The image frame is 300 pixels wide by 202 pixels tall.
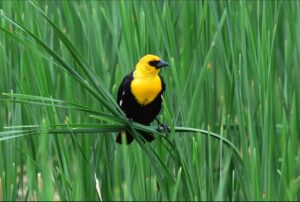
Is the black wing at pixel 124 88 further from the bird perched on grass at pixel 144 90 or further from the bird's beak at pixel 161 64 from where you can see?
the bird's beak at pixel 161 64

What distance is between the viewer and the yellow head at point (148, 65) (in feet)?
8.79

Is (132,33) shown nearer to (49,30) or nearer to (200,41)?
(200,41)

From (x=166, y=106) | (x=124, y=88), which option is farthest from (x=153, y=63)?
(x=166, y=106)

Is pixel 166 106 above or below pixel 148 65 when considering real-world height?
below

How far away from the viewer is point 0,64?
2451mm

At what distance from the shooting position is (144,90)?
278 cm

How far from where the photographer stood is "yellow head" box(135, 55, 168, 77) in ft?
8.79

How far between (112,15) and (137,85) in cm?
48

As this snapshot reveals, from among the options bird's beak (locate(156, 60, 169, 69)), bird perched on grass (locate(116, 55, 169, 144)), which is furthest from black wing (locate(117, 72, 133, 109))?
bird's beak (locate(156, 60, 169, 69))

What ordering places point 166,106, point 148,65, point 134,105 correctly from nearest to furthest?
point 166,106 < point 148,65 < point 134,105

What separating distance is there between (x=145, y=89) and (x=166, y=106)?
1.79 ft

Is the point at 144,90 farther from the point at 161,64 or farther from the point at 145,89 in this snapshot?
the point at 161,64

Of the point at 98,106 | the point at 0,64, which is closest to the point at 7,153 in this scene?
the point at 0,64

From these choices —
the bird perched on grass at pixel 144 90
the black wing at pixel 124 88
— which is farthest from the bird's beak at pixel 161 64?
the black wing at pixel 124 88
